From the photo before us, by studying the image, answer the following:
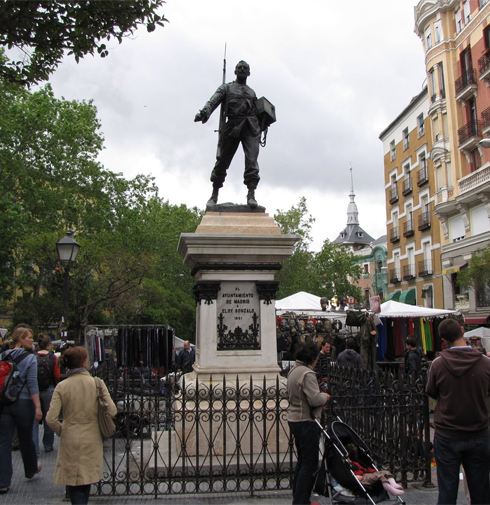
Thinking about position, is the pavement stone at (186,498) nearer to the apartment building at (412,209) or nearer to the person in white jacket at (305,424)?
the person in white jacket at (305,424)

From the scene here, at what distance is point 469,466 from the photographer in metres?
4.78

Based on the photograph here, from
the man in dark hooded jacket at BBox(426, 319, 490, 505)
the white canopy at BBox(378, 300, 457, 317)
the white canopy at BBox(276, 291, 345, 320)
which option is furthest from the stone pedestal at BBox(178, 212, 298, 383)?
the white canopy at BBox(276, 291, 345, 320)

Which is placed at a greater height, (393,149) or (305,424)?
(393,149)

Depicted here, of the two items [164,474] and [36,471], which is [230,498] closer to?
[164,474]

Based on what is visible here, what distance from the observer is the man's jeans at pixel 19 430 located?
6.74 m

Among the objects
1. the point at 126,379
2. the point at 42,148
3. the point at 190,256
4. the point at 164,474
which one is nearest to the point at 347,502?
the point at 164,474

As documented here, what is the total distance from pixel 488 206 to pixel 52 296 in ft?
90.9

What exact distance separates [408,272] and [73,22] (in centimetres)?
3977

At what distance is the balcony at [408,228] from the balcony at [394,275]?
356 cm

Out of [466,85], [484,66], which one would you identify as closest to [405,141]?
[466,85]

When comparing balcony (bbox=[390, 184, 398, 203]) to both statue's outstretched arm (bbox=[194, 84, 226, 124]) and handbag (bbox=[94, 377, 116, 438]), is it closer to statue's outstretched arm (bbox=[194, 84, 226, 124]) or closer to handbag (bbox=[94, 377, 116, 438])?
statue's outstretched arm (bbox=[194, 84, 226, 124])

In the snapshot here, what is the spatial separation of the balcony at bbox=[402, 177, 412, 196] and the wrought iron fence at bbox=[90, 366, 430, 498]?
38.7 metres

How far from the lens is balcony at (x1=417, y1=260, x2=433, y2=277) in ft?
132

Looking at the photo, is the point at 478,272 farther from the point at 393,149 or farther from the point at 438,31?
the point at 393,149
